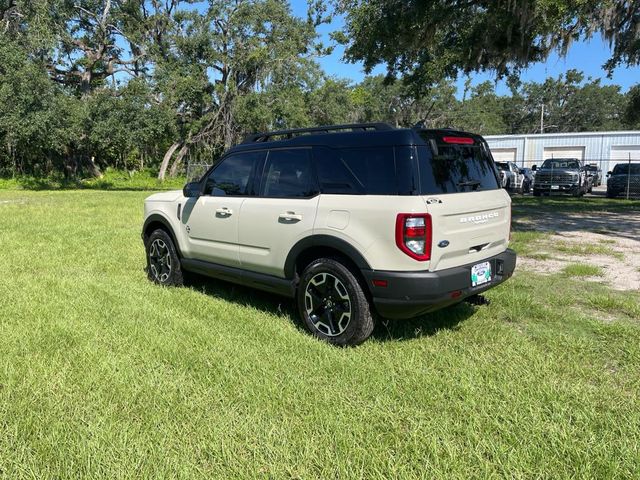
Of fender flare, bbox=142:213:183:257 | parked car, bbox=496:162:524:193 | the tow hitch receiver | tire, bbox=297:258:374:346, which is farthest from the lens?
parked car, bbox=496:162:524:193

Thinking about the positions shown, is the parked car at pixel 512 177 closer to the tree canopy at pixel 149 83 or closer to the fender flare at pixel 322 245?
the tree canopy at pixel 149 83

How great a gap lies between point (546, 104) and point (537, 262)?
2821 inches

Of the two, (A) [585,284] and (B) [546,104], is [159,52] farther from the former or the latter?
(B) [546,104]

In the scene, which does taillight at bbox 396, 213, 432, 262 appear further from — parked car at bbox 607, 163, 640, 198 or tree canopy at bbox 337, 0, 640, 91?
parked car at bbox 607, 163, 640, 198

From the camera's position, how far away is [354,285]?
3.89 meters

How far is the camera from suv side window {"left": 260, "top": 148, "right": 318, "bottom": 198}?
4.38 meters

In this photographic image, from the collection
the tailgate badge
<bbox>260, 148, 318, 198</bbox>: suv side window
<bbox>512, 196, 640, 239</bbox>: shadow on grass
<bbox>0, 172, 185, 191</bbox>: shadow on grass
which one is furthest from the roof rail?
<bbox>0, 172, 185, 191</bbox>: shadow on grass

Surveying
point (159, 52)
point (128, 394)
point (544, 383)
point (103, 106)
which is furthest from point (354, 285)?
point (159, 52)

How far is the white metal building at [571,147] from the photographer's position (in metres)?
35.0

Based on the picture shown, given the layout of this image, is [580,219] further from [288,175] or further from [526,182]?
[526,182]

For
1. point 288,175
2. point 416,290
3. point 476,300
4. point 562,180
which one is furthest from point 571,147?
point 416,290

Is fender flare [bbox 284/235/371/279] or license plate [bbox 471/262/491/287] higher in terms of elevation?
fender flare [bbox 284/235/371/279]

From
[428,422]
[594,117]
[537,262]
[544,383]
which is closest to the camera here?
[428,422]

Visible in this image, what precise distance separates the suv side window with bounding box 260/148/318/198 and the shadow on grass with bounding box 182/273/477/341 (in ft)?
4.04
